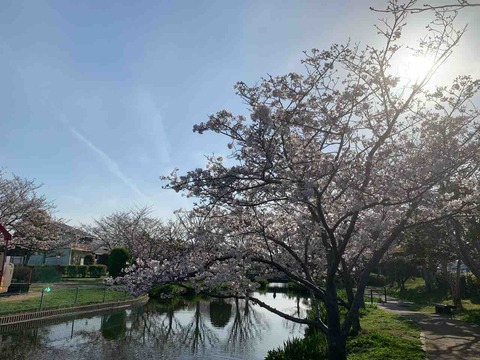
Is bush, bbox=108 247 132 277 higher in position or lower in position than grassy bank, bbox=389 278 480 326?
higher

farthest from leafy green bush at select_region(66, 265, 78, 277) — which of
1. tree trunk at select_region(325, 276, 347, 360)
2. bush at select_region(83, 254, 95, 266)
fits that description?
tree trunk at select_region(325, 276, 347, 360)

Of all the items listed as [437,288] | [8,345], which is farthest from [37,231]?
[437,288]

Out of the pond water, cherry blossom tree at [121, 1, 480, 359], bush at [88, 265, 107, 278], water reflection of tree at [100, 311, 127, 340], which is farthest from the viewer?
bush at [88, 265, 107, 278]

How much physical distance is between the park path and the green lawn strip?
329 millimetres

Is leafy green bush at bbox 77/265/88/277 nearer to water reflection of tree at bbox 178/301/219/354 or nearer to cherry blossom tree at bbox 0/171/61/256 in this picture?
cherry blossom tree at bbox 0/171/61/256

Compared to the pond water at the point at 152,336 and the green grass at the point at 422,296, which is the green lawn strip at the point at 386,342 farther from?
the green grass at the point at 422,296

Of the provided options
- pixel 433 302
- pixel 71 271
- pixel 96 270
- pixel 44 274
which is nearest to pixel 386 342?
pixel 433 302

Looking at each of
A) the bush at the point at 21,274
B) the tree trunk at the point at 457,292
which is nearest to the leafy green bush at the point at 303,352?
the tree trunk at the point at 457,292

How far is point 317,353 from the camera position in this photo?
9.47 m

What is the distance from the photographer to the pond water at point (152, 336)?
1212cm

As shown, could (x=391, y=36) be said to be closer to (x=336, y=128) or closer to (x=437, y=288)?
(x=336, y=128)

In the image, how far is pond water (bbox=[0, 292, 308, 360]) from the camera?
12.1 meters

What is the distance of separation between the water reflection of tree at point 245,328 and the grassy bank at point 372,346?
8.63 feet

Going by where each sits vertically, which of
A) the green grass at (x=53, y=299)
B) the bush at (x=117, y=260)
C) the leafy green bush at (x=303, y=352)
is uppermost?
the bush at (x=117, y=260)
